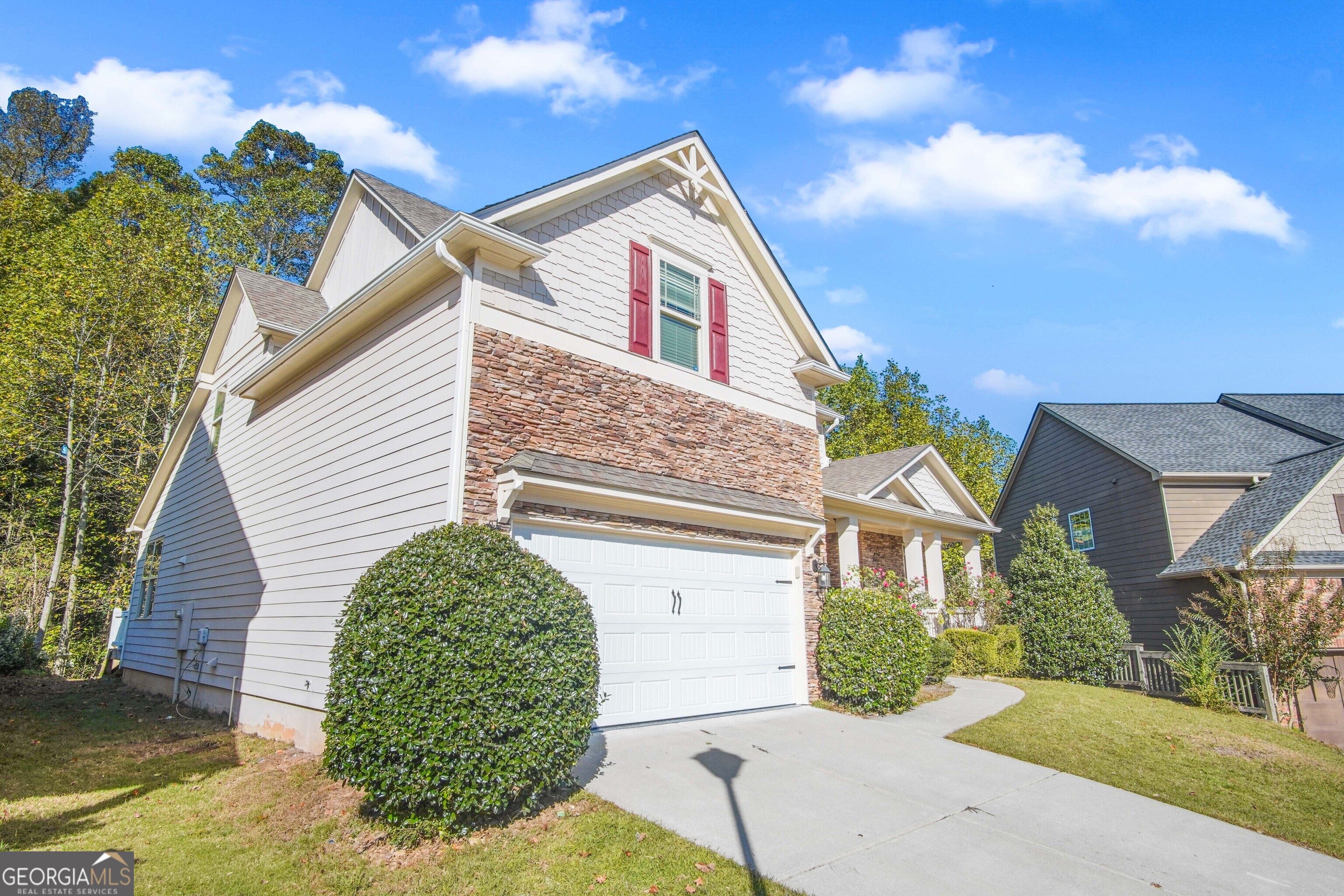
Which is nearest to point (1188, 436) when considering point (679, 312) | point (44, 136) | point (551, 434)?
point (679, 312)

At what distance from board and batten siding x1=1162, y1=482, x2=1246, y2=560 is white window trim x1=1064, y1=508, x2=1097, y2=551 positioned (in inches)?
99.6

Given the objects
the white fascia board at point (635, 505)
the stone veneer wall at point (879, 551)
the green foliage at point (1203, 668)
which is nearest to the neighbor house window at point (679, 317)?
the white fascia board at point (635, 505)

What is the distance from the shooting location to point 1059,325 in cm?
2273

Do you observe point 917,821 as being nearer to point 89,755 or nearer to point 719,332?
point 719,332

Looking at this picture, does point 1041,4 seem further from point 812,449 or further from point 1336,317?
point 1336,317

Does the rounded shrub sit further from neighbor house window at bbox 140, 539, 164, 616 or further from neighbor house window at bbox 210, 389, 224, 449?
neighbor house window at bbox 140, 539, 164, 616

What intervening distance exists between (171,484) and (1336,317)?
27877mm

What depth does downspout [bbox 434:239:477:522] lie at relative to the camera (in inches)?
269

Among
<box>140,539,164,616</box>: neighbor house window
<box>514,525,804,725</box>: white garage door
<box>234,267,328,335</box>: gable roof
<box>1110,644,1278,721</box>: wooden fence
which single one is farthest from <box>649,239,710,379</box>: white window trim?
<box>140,539,164,616</box>: neighbor house window

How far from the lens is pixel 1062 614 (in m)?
14.3

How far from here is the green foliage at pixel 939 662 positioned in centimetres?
1266

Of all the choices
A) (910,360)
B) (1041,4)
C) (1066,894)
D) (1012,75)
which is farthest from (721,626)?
(910,360)

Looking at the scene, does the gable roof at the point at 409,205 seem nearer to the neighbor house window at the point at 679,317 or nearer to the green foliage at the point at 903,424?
the neighbor house window at the point at 679,317

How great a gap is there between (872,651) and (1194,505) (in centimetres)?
1203
